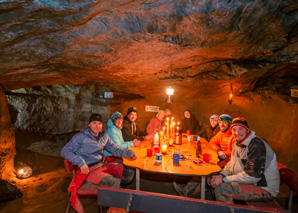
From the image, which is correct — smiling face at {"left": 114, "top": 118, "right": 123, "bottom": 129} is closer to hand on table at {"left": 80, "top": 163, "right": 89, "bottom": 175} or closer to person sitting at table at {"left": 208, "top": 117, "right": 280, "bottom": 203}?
hand on table at {"left": 80, "top": 163, "right": 89, "bottom": 175}

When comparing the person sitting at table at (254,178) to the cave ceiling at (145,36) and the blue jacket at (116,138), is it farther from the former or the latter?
the blue jacket at (116,138)

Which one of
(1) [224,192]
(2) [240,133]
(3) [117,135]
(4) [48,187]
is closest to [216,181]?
(1) [224,192]

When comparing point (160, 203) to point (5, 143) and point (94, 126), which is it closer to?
point (94, 126)

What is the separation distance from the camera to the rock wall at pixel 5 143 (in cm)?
482

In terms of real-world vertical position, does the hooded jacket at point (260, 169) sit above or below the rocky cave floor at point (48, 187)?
above

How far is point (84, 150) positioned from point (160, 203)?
6.55 ft

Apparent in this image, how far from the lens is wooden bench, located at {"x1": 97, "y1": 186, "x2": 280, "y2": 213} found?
5.92 feet

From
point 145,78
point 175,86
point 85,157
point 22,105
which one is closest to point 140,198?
point 85,157

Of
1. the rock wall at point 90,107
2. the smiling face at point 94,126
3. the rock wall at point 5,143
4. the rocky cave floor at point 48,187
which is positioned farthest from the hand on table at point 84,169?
the rock wall at point 90,107

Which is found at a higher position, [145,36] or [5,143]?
[145,36]

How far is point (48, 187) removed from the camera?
184 inches

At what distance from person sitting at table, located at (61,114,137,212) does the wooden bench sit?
1.03 m

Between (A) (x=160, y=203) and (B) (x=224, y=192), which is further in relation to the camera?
(B) (x=224, y=192)

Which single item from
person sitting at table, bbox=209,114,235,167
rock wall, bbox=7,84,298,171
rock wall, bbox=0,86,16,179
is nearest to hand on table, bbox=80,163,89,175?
person sitting at table, bbox=209,114,235,167
